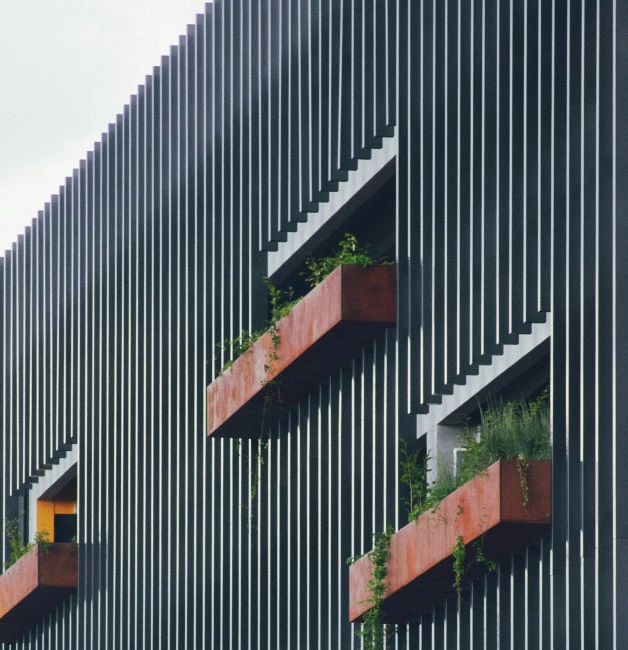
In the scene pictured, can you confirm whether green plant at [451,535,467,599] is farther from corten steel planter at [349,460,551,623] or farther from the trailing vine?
the trailing vine

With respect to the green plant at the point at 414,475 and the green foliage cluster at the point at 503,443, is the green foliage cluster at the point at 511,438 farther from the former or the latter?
the green plant at the point at 414,475

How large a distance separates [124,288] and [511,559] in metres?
8.34

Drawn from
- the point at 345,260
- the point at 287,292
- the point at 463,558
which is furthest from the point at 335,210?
the point at 463,558

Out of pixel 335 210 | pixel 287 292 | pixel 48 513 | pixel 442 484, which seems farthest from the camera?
pixel 48 513

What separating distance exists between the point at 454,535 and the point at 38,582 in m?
9.14

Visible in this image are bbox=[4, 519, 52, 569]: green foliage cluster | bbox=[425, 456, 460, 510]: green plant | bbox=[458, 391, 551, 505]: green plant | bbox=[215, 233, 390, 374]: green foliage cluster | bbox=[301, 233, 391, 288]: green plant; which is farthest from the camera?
bbox=[4, 519, 52, 569]: green foliage cluster

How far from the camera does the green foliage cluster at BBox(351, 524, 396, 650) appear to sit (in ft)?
41.8

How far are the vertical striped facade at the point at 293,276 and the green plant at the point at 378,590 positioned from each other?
0.20 m

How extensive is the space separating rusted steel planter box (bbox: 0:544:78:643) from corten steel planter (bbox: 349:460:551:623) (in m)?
7.08

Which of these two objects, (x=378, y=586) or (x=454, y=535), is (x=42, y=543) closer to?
(x=378, y=586)

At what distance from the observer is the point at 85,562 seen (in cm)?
1961

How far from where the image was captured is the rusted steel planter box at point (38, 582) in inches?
773

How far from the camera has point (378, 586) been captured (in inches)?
501

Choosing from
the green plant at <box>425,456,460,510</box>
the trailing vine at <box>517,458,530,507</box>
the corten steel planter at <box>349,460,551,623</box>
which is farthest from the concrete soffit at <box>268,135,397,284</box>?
the trailing vine at <box>517,458,530,507</box>
